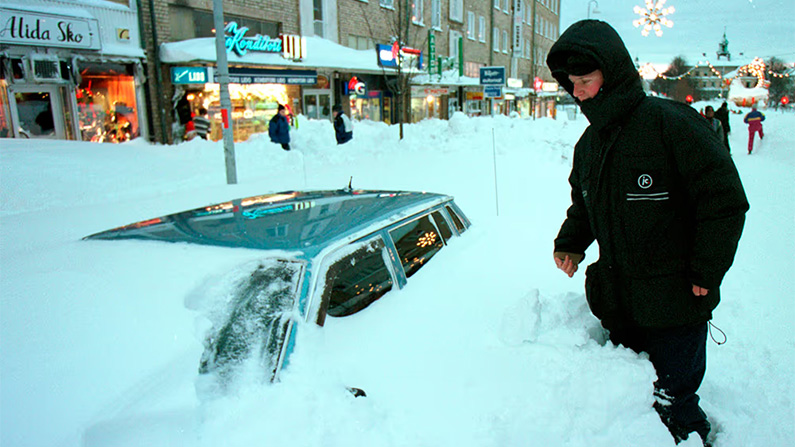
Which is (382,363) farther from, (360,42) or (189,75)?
(360,42)

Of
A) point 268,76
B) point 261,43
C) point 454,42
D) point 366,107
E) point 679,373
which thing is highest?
point 454,42

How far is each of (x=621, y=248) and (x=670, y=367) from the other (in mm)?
550

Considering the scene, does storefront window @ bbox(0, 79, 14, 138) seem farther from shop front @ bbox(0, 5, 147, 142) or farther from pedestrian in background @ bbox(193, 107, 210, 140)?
pedestrian in background @ bbox(193, 107, 210, 140)

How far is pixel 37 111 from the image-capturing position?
12438 millimetres

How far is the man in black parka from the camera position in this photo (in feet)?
6.55

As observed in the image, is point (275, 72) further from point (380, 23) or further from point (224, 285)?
point (224, 285)

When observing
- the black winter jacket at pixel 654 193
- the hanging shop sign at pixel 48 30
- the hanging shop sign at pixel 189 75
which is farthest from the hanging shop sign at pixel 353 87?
the black winter jacket at pixel 654 193

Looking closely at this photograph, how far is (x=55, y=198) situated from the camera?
8.02m

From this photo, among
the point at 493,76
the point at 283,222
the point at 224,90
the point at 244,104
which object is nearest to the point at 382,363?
the point at 283,222

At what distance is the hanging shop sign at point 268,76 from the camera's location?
15.1 m

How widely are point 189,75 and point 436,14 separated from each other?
17.6m

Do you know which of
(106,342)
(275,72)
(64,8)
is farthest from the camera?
(275,72)

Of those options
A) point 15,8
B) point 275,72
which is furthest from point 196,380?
point 275,72

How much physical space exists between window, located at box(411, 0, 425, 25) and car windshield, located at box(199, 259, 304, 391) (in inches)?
1009
